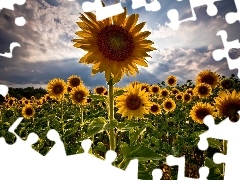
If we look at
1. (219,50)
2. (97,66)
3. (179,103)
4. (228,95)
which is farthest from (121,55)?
(179,103)

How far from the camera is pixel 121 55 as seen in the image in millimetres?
1878

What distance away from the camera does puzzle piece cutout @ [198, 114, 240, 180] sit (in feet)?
4.90

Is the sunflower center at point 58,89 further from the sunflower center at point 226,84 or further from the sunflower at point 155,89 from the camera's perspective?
the sunflower at point 155,89

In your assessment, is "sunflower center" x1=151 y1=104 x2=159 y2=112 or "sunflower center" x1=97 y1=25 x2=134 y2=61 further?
"sunflower center" x1=151 y1=104 x2=159 y2=112

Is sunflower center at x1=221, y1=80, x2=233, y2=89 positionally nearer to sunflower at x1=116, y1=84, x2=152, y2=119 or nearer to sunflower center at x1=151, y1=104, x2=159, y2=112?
sunflower center at x1=151, y1=104, x2=159, y2=112

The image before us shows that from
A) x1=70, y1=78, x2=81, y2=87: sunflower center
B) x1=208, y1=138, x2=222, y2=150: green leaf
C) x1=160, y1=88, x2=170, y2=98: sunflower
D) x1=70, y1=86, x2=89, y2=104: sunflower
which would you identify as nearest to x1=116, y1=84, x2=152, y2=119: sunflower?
x1=208, y1=138, x2=222, y2=150: green leaf

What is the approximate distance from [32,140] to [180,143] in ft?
12.2

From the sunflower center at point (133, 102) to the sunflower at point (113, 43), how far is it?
1308mm

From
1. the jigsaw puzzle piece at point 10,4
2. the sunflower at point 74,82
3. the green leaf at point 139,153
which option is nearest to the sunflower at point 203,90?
the sunflower at point 74,82

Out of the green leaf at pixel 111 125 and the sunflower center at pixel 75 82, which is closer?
the green leaf at pixel 111 125

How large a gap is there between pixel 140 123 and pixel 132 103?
157cm

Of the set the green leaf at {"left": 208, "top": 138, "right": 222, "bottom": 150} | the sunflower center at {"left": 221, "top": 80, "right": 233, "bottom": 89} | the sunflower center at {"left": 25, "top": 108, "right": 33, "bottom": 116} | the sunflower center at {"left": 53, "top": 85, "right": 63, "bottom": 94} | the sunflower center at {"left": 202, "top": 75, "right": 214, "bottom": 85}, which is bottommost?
the green leaf at {"left": 208, "top": 138, "right": 222, "bottom": 150}

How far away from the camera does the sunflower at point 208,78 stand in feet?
18.9

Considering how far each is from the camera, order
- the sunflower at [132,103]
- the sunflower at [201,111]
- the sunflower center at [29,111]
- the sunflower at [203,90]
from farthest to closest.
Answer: the sunflower center at [29,111] < the sunflower at [203,90] < the sunflower at [201,111] < the sunflower at [132,103]
